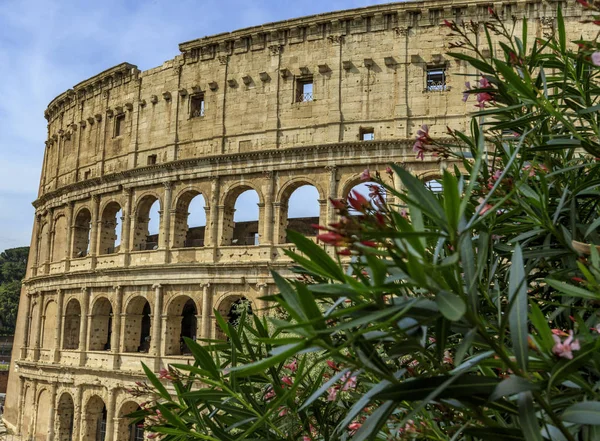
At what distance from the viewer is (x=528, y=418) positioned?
2.31 metres

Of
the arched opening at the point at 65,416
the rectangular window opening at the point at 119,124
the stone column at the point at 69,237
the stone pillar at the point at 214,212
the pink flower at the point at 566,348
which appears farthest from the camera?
the stone column at the point at 69,237

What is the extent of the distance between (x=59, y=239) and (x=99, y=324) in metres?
5.10

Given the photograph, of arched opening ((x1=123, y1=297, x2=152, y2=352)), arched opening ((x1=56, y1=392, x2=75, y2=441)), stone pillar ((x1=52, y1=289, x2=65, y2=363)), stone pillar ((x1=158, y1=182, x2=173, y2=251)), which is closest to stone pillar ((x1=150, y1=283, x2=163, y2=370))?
arched opening ((x1=123, y1=297, x2=152, y2=352))

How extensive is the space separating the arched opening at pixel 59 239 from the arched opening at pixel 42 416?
554 centimetres

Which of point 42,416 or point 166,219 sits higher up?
point 166,219

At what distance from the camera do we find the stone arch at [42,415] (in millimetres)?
25895

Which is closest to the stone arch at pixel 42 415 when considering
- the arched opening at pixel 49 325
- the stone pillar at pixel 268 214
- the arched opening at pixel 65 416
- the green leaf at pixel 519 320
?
the arched opening at pixel 65 416

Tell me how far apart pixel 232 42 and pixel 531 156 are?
756 inches

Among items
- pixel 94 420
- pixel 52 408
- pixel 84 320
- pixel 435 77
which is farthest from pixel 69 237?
pixel 435 77

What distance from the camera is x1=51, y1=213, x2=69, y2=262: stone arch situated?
27516mm

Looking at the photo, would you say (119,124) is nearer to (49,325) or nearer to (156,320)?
(156,320)

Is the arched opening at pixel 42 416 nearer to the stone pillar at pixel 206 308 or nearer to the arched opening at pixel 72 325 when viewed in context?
the arched opening at pixel 72 325

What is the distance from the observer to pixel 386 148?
65.7 ft

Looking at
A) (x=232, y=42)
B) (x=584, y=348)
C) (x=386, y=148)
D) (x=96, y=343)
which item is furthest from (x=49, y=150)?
(x=584, y=348)
